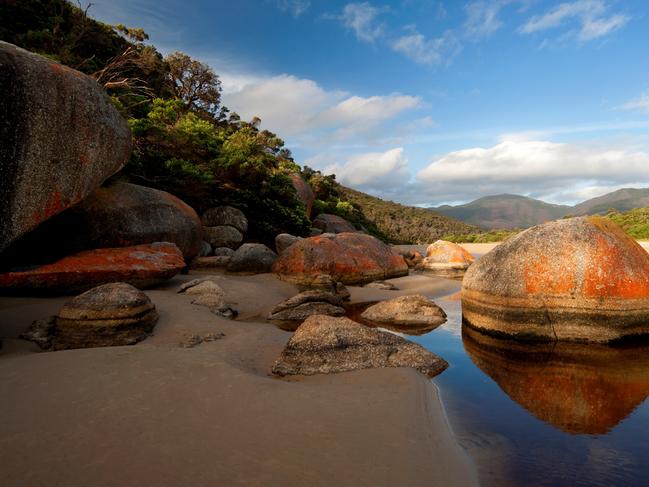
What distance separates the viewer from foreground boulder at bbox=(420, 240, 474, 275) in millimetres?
18423

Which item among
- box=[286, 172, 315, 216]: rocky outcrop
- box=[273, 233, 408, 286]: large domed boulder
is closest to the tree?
box=[286, 172, 315, 216]: rocky outcrop

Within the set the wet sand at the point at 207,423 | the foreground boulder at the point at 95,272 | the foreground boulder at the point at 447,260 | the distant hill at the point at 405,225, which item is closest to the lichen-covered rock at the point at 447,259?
the foreground boulder at the point at 447,260

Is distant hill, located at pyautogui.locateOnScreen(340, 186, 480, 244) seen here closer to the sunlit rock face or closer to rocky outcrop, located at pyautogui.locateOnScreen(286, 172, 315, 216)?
rocky outcrop, located at pyautogui.locateOnScreen(286, 172, 315, 216)

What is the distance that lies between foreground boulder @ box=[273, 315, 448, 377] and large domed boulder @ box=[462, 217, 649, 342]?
211cm

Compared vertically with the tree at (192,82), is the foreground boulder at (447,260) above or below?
below

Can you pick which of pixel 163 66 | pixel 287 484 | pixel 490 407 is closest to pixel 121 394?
pixel 287 484

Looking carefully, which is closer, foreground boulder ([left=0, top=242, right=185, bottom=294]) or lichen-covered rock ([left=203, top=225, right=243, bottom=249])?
foreground boulder ([left=0, top=242, right=185, bottom=294])

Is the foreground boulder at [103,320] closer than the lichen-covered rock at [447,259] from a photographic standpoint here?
Yes

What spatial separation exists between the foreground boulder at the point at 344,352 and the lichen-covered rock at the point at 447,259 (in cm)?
1419

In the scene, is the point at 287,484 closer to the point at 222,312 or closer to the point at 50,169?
the point at 222,312

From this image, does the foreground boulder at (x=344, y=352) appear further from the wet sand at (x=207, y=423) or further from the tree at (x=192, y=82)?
the tree at (x=192, y=82)

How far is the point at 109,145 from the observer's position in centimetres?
792

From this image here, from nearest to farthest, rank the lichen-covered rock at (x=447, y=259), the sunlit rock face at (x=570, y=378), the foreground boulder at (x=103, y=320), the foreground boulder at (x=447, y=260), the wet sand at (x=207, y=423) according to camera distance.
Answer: the wet sand at (x=207, y=423)
the sunlit rock face at (x=570, y=378)
the foreground boulder at (x=103, y=320)
the foreground boulder at (x=447, y=260)
the lichen-covered rock at (x=447, y=259)

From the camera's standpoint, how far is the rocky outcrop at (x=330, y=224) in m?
27.3
